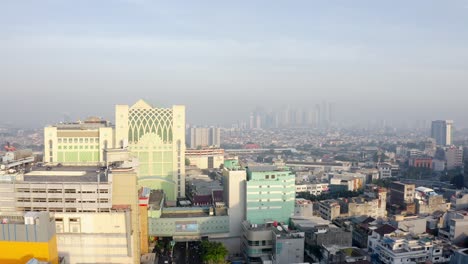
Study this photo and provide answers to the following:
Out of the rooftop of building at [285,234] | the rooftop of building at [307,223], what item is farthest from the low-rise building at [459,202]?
the rooftop of building at [285,234]

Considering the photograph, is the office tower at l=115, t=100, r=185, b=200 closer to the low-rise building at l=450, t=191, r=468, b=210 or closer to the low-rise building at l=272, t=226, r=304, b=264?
the low-rise building at l=272, t=226, r=304, b=264

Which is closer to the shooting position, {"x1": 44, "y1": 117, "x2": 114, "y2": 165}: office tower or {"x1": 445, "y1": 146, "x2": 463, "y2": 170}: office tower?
{"x1": 44, "y1": 117, "x2": 114, "y2": 165}: office tower

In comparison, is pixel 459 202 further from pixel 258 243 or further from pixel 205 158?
pixel 205 158

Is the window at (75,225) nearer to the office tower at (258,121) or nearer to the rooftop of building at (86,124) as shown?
the rooftop of building at (86,124)

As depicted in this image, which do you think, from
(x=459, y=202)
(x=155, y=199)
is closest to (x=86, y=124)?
(x=155, y=199)

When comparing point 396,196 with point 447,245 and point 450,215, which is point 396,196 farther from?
point 447,245

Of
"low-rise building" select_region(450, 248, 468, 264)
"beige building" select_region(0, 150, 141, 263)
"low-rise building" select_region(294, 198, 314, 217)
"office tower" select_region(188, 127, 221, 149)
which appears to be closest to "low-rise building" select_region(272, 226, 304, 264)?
"low-rise building" select_region(450, 248, 468, 264)

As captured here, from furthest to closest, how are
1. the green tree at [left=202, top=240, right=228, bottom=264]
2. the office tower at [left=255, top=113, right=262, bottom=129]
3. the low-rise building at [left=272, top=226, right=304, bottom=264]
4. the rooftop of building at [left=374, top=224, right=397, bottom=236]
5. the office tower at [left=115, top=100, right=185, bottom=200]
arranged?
the office tower at [left=255, top=113, right=262, bottom=129], the office tower at [left=115, top=100, right=185, bottom=200], the rooftop of building at [left=374, top=224, right=397, bottom=236], the low-rise building at [left=272, top=226, right=304, bottom=264], the green tree at [left=202, top=240, right=228, bottom=264]
